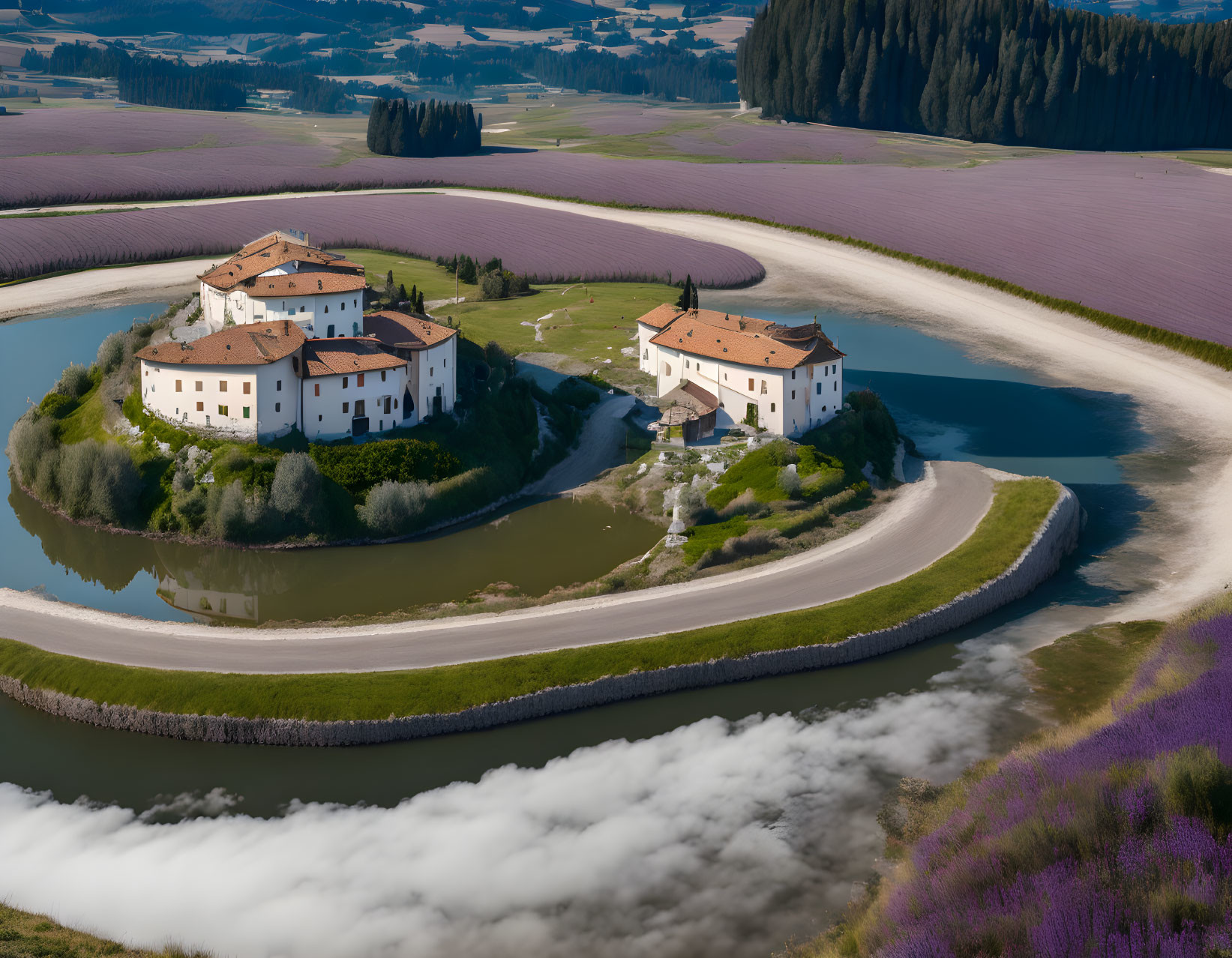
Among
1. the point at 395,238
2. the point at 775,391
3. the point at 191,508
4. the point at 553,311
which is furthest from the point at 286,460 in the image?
the point at 395,238

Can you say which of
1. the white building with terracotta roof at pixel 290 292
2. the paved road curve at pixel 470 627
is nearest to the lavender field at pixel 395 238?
the white building with terracotta roof at pixel 290 292

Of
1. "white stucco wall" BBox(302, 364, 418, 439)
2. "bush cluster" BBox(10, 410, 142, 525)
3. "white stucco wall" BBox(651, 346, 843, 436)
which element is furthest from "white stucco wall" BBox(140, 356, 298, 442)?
"white stucco wall" BBox(651, 346, 843, 436)

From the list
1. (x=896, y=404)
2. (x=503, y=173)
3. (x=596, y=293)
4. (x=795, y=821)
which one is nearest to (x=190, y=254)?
(x=596, y=293)

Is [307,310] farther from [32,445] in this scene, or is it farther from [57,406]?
[32,445]

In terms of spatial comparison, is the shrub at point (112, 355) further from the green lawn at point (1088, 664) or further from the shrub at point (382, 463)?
the green lawn at point (1088, 664)

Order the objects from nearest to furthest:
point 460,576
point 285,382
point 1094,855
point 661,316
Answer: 1. point 1094,855
2. point 460,576
3. point 285,382
4. point 661,316

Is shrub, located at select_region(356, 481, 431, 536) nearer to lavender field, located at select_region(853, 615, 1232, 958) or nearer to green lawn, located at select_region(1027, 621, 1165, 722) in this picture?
green lawn, located at select_region(1027, 621, 1165, 722)

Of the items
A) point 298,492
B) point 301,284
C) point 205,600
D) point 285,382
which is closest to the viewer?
point 205,600
